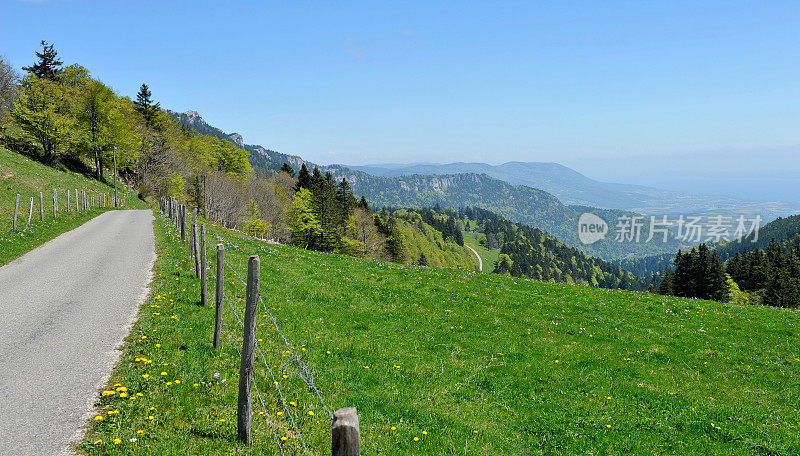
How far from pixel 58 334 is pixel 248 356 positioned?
7578 millimetres

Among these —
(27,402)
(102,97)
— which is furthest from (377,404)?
(102,97)

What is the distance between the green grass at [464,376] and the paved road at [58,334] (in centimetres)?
53

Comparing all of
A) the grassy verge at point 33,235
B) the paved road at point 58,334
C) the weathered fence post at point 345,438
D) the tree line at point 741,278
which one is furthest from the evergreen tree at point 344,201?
the tree line at point 741,278

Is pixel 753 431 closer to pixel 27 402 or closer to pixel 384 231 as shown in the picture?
pixel 27 402

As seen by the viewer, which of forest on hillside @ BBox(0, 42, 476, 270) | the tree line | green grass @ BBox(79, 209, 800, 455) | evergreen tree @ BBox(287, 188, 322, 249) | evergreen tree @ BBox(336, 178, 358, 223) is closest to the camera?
green grass @ BBox(79, 209, 800, 455)

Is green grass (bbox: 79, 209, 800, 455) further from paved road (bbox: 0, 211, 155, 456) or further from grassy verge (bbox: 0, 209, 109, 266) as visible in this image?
grassy verge (bbox: 0, 209, 109, 266)

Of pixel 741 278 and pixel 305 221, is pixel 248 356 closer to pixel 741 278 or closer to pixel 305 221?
pixel 305 221

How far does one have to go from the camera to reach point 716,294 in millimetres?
80438

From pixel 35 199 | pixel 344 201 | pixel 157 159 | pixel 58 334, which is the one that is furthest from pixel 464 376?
pixel 157 159

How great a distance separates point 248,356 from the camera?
609 cm

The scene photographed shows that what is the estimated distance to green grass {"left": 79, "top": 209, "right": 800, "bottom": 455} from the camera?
7.25 m

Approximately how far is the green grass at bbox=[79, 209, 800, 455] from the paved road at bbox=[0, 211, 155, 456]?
527 mm

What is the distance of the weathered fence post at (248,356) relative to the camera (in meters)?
6.10

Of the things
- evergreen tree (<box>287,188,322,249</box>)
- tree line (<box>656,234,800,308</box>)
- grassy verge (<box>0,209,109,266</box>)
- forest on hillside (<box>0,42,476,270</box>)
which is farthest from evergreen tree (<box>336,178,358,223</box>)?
tree line (<box>656,234,800,308</box>)
